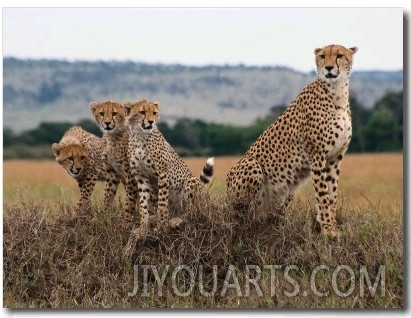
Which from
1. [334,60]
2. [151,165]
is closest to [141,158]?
[151,165]

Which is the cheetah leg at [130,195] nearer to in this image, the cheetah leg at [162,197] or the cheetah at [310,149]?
the cheetah leg at [162,197]

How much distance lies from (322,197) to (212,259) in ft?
2.49

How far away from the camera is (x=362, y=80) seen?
7039 mm

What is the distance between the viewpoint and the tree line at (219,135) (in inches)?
271

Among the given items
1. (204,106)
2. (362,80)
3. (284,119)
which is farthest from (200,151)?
(204,106)

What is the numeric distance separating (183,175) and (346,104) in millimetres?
1085

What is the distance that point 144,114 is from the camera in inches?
223

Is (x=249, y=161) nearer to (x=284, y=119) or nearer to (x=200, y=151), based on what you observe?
(x=284, y=119)

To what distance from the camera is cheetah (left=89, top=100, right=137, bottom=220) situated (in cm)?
584

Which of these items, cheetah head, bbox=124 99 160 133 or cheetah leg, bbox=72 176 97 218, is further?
cheetah leg, bbox=72 176 97 218

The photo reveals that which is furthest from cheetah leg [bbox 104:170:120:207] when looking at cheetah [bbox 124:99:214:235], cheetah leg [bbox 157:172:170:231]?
cheetah leg [bbox 157:172:170:231]

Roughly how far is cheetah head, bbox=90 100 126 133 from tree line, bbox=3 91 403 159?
68cm

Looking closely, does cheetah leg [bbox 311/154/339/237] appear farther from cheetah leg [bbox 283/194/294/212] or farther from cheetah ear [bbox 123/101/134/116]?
cheetah ear [bbox 123/101/134/116]

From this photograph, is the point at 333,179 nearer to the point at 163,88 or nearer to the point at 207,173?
the point at 207,173
